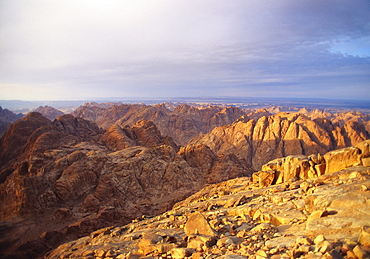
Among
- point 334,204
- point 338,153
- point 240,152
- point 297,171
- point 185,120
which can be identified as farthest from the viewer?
point 185,120

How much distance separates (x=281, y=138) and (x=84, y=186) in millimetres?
78344

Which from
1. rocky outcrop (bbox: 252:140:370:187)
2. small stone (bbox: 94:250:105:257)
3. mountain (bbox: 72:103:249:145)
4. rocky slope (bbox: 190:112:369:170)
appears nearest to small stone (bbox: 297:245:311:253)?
small stone (bbox: 94:250:105:257)

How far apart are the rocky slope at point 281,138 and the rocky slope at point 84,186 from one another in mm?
37109

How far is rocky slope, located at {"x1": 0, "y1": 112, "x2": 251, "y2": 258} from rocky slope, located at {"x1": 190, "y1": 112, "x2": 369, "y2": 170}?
3711 centimetres

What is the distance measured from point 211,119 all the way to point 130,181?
455ft

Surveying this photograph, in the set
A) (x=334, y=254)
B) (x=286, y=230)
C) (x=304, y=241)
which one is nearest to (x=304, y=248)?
(x=304, y=241)

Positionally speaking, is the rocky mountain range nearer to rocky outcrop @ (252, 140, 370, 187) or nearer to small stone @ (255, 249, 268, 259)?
rocky outcrop @ (252, 140, 370, 187)

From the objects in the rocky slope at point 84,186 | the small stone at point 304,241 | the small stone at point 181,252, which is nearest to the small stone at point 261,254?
the small stone at point 304,241

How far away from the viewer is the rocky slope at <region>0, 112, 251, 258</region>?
1405 inches

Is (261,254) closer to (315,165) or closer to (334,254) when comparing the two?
(334,254)

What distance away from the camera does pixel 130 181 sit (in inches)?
1946

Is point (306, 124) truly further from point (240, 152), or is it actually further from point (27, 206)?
point (27, 206)

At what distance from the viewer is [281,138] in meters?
97.7

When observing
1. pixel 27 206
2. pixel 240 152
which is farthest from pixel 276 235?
pixel 240 152
